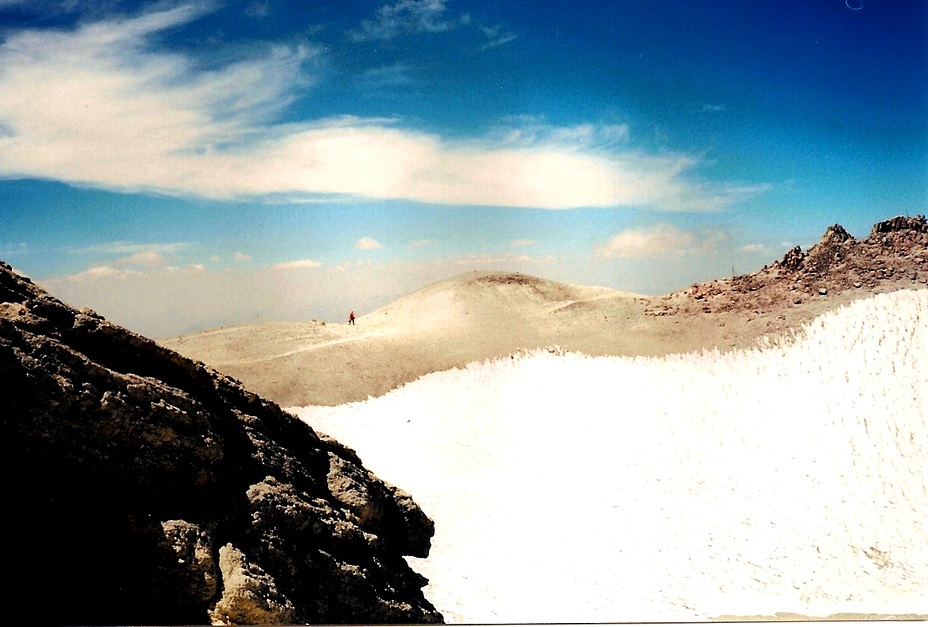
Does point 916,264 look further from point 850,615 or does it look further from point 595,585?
point 595,585

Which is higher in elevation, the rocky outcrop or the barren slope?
the barren slope

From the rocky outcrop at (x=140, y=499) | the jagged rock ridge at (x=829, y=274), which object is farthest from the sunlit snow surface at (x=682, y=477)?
the rocky outcrop at (x=140, y=499)

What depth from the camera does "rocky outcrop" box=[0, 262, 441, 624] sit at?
2176 millimetres

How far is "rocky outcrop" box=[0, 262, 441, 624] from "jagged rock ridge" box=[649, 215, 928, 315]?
4.09 meters

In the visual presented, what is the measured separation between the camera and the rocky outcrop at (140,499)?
2.18 metres

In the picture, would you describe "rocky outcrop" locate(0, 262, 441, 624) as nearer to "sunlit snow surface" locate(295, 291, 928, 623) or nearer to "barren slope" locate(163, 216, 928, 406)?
"sunlit snow surface" locate(295, 291, 928, 623)

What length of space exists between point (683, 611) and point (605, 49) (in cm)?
335

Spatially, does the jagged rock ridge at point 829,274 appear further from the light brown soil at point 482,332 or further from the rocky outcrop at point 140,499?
the rocky outcrop at point 140,499

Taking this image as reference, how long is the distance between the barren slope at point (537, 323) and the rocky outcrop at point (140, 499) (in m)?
3.05

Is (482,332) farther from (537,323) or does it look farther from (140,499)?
(140,499)

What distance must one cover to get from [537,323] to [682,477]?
227 centimetres

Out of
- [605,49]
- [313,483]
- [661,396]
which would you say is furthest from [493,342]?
[313,483]

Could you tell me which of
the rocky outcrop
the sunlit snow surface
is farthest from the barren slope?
the rocky outcrop

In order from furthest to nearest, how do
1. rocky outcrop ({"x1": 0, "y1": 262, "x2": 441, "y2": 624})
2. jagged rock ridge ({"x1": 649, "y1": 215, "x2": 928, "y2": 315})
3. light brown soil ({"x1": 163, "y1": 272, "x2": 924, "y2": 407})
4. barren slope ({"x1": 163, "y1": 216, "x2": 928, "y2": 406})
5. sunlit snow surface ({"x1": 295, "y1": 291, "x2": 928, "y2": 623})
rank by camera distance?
light brown soil ({"x1": 163, "y1": 272, "x2": 924, "y2": 407}) → barren slope ({"x1": 163, "y1": 216, "x2": 928, "y2": 406}) → jagged rock ridge ({"x1": 649, "y1": 215, "x2": 928, "y2": 315}) → sunlit snow surface ({"x1": 295, "y1": 291, "x2": 928, "y2": 623}) → rocky outcrop ({"x1": 0, "y1": 262, "x2": 441, "y2": 624})
